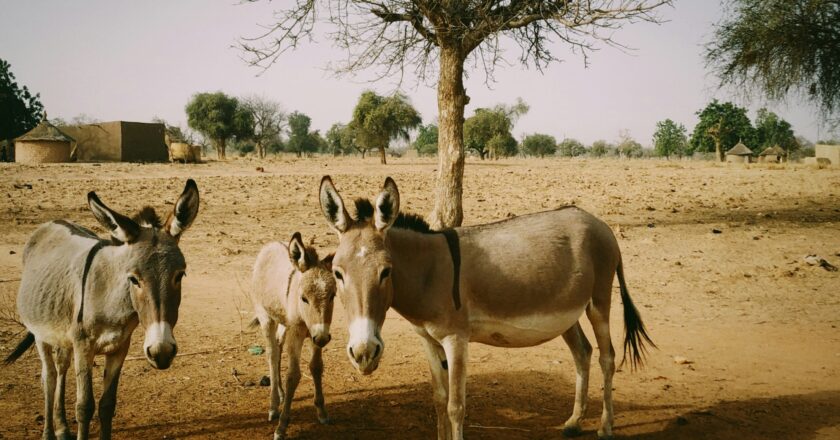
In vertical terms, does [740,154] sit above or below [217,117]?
below

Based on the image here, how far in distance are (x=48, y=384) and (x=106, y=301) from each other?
4.47 ft

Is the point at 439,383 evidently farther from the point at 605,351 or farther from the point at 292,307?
the point at 605,351

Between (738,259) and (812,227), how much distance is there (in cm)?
408

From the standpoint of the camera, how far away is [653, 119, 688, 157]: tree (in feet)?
370

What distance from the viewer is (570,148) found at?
127500mm

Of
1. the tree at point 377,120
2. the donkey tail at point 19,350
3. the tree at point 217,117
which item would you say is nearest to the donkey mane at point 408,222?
the donkey tail at point 19,350

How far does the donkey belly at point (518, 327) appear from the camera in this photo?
4.34m

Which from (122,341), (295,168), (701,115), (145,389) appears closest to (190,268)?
(145,389)

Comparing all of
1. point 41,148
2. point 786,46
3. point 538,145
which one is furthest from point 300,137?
point 786,46

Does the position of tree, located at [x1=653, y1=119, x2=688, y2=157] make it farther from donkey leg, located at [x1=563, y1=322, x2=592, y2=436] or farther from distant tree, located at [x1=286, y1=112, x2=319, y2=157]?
donkey leg, located at [x1=563, y1=322, x2=592, y2=436]

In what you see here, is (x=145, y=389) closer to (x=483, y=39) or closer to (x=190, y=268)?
(x=190, y=268)

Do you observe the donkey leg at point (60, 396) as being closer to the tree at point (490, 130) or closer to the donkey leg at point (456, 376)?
the donkey leg at point (456, 376)

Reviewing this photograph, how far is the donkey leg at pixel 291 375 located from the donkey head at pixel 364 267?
4.58ft

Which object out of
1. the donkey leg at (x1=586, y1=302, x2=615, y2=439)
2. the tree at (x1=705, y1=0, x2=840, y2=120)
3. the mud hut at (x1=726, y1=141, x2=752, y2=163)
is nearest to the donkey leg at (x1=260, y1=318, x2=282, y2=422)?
the donkey leg at (x1=586, y1=302, x2=615, y2=439)
